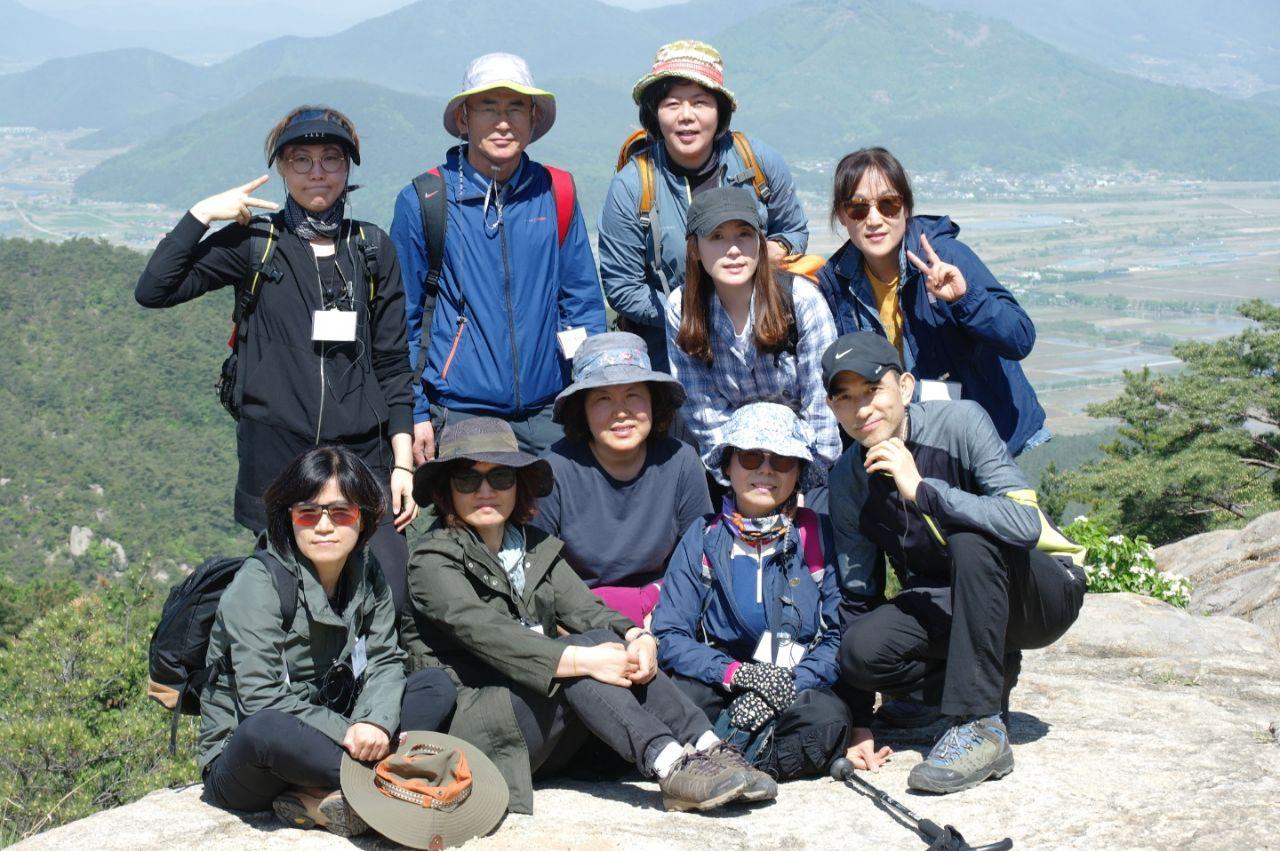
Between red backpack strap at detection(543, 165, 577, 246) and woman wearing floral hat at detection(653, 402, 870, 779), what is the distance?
1372 mm

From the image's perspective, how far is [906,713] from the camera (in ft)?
16.4

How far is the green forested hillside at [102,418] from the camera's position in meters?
50.3

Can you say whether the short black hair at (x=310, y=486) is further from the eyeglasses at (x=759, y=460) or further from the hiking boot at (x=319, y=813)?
the eyeglasses at (x=759, y=460)

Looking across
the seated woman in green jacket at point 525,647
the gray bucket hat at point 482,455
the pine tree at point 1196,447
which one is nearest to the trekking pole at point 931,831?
the seated woman in green jacket at point 525,647

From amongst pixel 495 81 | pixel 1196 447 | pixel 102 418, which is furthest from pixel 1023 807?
pixel 102 418

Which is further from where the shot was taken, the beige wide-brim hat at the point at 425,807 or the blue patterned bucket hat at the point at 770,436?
the blue patterned bucket hat at the point at 770,436

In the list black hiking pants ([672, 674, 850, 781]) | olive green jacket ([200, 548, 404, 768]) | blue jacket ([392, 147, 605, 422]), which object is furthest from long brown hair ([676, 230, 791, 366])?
olive green jacket ([200, 548, 404, 768])

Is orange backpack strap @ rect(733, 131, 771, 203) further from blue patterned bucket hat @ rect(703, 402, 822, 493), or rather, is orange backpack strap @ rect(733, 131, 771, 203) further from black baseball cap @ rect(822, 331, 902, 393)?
black baseball cap @ rect(822, 331, 902, 393)

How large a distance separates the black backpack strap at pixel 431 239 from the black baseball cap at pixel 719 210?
111cm

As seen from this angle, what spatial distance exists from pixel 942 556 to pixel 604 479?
1344mm

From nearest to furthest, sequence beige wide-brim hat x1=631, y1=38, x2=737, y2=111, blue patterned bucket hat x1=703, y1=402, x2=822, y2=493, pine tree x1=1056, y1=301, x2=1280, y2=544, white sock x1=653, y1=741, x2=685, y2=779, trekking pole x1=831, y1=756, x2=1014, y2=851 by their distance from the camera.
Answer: trekking pole x1=831, y1=756, x2=1014, y2=851 → white sock x1=653, y1=741, x2=685, y2=779 → blue patterned bucket hat x1=703, y1=402, x2=822, y2=493 → beige wide-brim hat x1=631, y1=38, x2=737, y2=111 → pine tree x1=1056, y1=301, x2=1280, y2=544

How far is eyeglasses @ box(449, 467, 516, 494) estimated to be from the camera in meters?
4.35

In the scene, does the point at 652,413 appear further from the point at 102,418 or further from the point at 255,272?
the point at 102,418

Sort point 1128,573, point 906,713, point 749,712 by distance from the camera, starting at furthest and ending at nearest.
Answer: point 1128,573 < point 906,713 < point 749,712
